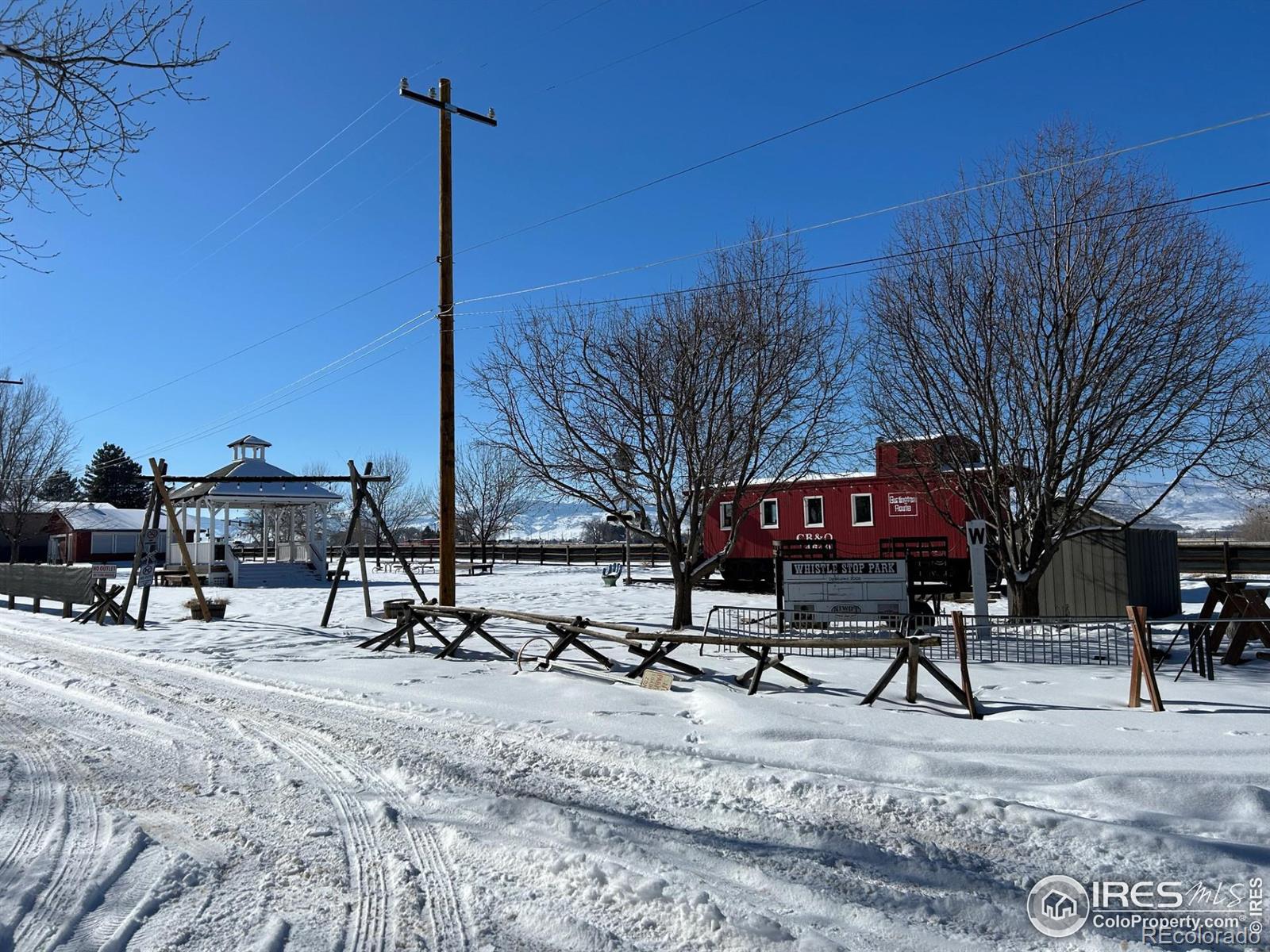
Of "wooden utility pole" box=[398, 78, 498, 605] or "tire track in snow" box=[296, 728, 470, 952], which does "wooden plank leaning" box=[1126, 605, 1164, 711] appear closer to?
"tire track in snow" box=[296, 728, 470, 952]

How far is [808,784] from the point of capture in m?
5.45

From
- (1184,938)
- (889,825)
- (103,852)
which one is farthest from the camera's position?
(889,825)

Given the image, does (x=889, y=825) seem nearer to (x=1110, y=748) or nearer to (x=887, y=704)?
(x=1110, y=748)

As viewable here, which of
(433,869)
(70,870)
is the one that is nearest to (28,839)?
(70,870)

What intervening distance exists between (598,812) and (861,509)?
2082cm

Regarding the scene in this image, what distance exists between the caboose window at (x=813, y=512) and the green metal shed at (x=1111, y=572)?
903cm

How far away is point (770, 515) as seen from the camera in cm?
2683

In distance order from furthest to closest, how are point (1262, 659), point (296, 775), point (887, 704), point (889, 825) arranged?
point (1262, 659)
point (887, 704)
point (296, 775)
point (889, 825)

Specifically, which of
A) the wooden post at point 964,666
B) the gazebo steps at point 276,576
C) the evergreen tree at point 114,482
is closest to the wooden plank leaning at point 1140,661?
the wooden post at point 964,666

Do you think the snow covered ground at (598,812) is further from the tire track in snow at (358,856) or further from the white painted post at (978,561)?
the white painted post at (978,561)

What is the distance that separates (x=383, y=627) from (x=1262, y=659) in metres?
12.6

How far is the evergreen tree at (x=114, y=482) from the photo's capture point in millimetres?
68750

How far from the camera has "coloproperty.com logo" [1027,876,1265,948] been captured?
3.62m

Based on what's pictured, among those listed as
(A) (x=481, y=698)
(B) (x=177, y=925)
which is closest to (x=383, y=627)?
(A) (x=481, y=698)
